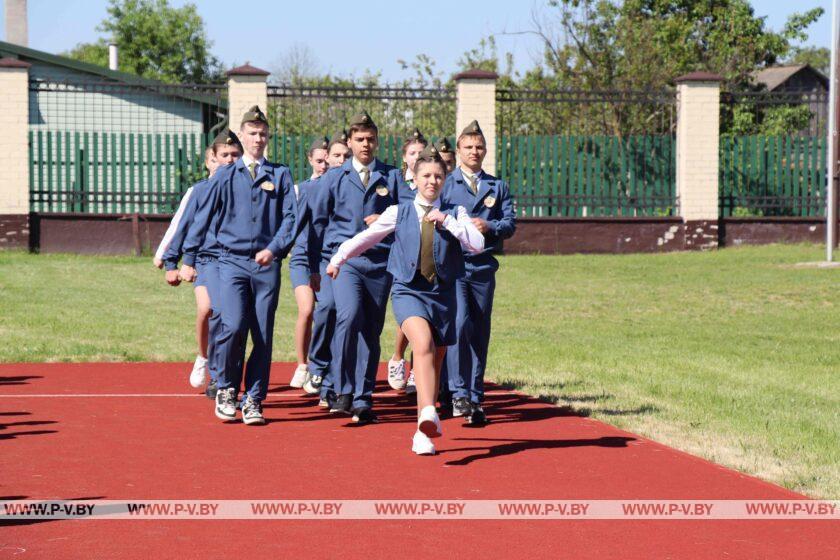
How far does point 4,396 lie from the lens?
→ 11086 mm

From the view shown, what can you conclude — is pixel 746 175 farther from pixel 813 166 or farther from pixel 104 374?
pixel 104 374

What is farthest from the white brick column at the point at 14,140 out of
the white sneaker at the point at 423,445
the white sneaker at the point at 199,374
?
the white sneaker at the point at 423,445

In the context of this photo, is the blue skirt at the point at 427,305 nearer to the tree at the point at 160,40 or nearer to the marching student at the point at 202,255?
Answer: the marching student at the point at 202,255

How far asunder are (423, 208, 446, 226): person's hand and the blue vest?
8 centimetres

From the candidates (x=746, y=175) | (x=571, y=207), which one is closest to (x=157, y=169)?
(x=571, y=207)

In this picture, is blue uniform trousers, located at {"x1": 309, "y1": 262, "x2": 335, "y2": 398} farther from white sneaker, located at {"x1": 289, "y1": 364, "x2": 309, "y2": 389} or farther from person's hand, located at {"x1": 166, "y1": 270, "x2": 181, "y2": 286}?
person's hand, located at {"x1": 166, "y1": 270, "x2": 181, "y2": 286}

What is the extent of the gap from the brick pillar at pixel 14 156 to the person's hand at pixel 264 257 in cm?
1833

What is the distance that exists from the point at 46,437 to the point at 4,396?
213cm

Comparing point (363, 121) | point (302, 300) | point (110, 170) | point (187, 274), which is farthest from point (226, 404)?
point (110, 170)

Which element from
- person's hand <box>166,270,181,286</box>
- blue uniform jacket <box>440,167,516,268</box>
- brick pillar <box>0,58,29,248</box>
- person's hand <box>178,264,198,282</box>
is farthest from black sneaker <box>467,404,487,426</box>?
brick pillar <box>0,58,29,248</box>

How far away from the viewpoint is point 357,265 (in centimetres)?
1015

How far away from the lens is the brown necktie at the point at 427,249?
898cm

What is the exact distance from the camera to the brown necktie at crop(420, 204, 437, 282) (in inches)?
354

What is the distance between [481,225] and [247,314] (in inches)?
72.8
